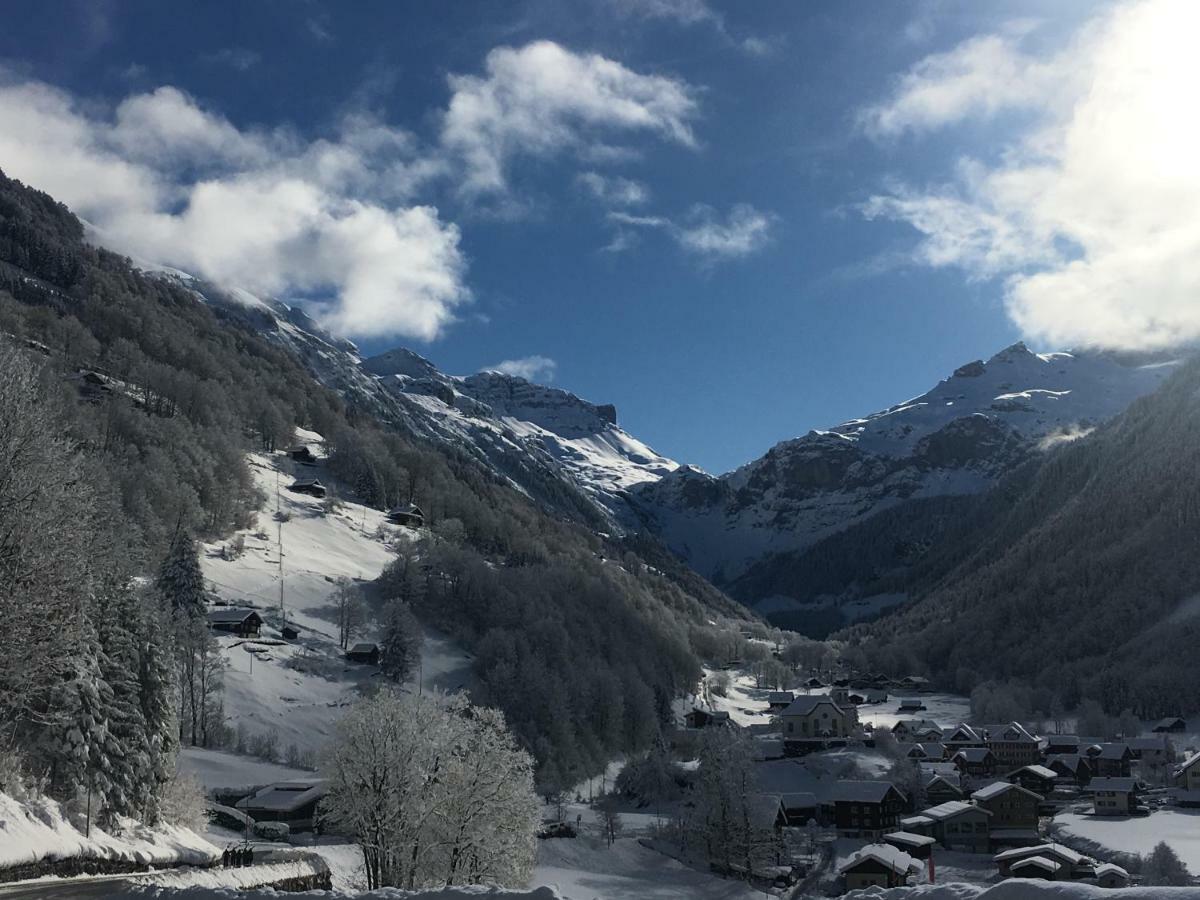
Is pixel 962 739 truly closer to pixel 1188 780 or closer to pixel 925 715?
pixel 1188 780

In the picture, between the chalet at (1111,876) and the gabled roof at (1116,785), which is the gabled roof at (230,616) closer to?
the chalet at (1111,876)

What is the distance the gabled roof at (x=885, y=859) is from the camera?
72188 millimetres

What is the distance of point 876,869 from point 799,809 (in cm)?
3048

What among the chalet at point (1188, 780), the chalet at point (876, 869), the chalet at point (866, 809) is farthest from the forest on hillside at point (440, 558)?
the chalet at point (1188, 780)

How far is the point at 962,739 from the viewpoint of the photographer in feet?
458

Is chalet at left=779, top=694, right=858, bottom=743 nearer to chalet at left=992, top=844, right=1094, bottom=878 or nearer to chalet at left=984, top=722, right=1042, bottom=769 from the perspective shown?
chalet at left=984, top=722, right=1042, bottom=769

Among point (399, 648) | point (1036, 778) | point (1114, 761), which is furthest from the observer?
point (1114, 761)

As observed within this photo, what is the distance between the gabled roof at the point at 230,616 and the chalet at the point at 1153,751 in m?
107

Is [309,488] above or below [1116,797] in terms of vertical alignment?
above

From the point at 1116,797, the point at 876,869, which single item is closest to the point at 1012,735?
the point at 1116,797

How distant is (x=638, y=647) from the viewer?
166750mm

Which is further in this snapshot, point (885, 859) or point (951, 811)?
point (951, 811)

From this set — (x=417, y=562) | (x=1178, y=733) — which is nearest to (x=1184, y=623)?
(x=1178, y=733)

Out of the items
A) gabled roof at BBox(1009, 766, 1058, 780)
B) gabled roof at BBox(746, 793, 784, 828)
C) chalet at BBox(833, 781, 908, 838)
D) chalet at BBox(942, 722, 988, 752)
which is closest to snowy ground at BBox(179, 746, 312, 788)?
gabled roof at BBox(746, 793, 784, 828)
